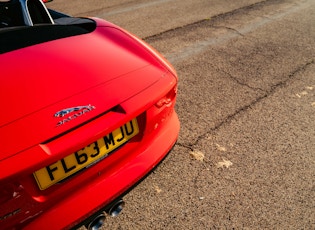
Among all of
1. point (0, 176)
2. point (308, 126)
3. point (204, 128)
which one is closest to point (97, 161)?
point (0, 176)

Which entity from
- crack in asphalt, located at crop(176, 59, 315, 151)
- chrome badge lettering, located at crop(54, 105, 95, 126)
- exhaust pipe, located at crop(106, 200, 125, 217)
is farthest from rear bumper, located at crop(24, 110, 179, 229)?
crack in asphalt, located at crop(176, 59, 315, 151)

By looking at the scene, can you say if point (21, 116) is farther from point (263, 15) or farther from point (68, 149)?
point (263, 15)

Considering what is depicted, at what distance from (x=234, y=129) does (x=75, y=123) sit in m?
2.19

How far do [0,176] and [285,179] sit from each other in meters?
2.39

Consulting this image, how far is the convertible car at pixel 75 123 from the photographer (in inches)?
61.2

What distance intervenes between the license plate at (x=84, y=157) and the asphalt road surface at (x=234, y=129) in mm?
831

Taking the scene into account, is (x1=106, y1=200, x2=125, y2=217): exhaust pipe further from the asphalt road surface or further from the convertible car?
the asphalt road surface

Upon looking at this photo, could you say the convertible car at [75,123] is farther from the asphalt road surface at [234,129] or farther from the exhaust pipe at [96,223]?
the asphalt road surface at [234,129]

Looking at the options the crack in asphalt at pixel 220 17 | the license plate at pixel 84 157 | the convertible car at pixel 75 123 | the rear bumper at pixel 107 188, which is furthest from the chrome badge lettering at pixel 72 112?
the crack in asphalt at pixel 220 17

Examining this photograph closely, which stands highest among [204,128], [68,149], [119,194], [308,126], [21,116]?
[21,116]

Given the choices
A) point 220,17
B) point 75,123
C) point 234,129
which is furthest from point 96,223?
point 220,17

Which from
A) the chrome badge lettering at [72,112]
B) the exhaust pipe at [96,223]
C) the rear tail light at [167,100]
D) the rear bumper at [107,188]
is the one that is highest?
the chrome badge lettering at [72,112]

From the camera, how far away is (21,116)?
166 centimetres

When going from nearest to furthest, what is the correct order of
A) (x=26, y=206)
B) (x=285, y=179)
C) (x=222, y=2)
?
(x=26, y=206)
(x=285, y=179)
(x=222, y=2)
